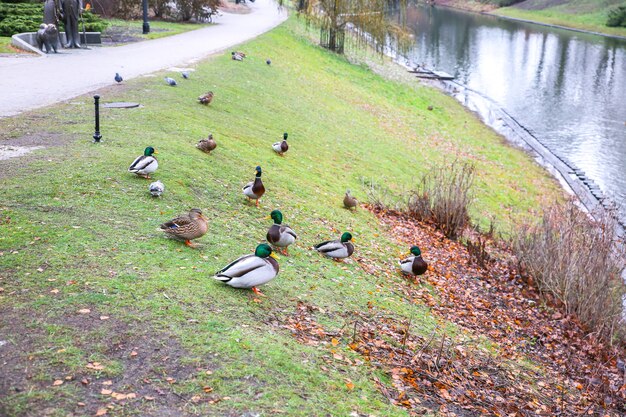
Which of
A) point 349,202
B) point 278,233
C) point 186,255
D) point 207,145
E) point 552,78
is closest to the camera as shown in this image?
point 186,255

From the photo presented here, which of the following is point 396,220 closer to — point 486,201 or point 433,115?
point 486,201

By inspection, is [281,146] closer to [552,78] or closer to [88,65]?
[88,65]

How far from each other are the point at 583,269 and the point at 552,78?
135 ft

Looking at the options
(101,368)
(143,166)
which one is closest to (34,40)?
(143,166)

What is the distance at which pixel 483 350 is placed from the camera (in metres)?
10.7

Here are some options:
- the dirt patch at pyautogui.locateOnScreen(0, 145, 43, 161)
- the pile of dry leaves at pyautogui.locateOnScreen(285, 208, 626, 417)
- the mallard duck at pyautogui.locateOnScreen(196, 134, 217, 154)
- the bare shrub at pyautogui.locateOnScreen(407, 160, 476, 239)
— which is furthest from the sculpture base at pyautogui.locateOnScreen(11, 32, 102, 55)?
the pile of dry leaves at pyautogui.locateOnScreen(285, 208, 626, 417)

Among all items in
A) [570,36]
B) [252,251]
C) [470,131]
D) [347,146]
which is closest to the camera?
[252,251]

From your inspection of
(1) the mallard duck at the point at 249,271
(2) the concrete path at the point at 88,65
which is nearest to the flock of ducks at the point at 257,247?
(1) the mallard duck at the point at 249,271

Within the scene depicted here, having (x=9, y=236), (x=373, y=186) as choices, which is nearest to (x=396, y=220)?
(x=373, y=186)

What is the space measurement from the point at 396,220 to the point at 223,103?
796cm

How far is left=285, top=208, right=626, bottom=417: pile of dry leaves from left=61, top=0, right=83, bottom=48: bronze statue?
20037 mm

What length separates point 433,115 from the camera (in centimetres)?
3506

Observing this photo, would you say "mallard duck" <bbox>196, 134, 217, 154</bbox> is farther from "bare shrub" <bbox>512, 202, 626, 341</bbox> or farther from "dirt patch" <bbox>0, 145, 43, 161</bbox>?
"bare shrub" <bbox>512, 202, 626, 341</bbox>

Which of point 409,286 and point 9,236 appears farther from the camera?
point 409,286
